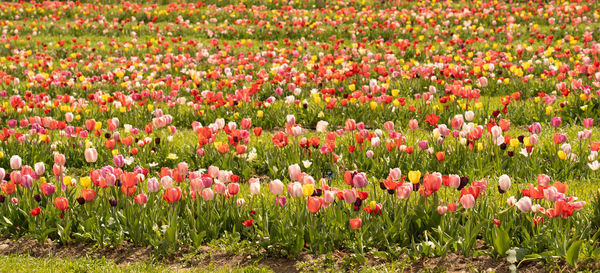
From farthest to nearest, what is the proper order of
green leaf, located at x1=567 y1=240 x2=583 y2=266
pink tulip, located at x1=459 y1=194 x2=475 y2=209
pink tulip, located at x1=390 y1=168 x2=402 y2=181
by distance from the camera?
pink tulip, located at x1=390 y1=168 x2=402 y2=181 < pink tulip, located at x1=459 y1=194 x2=475 y2=209 < green leaf, located at x1=567 y1=240 x2=583 y2=266

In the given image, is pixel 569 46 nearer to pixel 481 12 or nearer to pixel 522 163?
pixel 481 12

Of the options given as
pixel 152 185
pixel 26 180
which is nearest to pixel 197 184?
pixel 152 185

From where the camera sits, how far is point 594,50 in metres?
10.3

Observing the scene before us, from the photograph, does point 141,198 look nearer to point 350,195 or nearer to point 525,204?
point 350,195

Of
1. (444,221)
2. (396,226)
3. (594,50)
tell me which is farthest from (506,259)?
(594,50)

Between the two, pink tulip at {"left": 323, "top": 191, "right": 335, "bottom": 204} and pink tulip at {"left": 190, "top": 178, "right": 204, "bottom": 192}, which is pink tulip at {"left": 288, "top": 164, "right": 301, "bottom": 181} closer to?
pink tulip at {"left": 323, "top": 191, "right": 335, "bottom": 204}

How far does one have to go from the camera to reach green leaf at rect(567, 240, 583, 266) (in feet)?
12.0

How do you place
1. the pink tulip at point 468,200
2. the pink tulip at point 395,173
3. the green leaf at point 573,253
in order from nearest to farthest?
the green leaf at point 573,253 → the pink tulip at point 468,200 → the pink tulip at point 395,173

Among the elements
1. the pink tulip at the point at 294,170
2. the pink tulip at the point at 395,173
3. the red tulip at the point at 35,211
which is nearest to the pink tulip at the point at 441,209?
the pink tulip at the point at 395,173

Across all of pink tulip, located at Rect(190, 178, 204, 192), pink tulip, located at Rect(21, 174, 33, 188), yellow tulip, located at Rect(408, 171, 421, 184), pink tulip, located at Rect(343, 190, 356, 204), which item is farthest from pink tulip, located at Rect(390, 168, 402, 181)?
pink tulip, located at Rect(21, 174, 33, 188)

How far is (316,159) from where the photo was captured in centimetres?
613

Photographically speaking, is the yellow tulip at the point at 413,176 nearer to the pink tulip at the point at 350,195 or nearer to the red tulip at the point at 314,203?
the pink tulip at the point at 350,195

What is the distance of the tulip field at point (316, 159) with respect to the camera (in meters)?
4.16

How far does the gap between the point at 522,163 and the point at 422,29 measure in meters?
9.70
